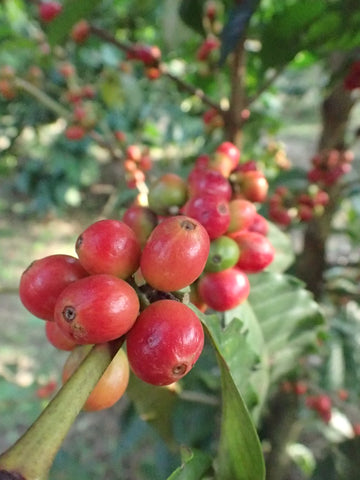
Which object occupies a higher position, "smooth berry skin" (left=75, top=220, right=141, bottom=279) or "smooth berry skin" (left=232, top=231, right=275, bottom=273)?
"smooth berry skin" (left=75, top=220, right=141, bottom=279)

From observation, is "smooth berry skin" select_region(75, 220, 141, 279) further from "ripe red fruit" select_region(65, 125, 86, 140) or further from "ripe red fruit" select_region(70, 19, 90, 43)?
"ripe red fruit" select_region(70, 19, 90, 43)

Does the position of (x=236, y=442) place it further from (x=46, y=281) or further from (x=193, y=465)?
(x=46, y=281)

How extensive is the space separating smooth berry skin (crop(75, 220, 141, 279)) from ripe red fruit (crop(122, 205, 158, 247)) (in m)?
0.16

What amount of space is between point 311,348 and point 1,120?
11.7 ft

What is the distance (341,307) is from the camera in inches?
81.7

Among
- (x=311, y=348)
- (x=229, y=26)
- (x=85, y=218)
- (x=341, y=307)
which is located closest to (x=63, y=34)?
(x=229, y=26)

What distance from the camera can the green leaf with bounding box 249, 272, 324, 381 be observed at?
3.19 feet

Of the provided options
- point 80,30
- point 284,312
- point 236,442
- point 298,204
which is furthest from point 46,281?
point 80,30

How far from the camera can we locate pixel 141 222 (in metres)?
0.75

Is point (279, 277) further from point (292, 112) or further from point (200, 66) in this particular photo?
point (292, 112)

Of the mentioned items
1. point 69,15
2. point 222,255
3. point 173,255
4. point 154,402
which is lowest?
point 154,402

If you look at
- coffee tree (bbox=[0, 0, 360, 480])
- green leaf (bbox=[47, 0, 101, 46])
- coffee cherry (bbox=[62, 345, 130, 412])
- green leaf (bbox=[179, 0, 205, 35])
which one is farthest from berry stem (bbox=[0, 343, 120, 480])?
green leaf (bbox=[179, 0, 205, 35])

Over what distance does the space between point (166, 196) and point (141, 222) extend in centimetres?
9

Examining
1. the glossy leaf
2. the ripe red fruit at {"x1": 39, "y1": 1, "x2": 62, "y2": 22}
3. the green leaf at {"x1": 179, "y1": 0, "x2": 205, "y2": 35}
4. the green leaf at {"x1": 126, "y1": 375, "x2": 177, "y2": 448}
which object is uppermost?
the green leaf at {"x1": 179, "y1": 0, "x2": 205, "y2": 35}
